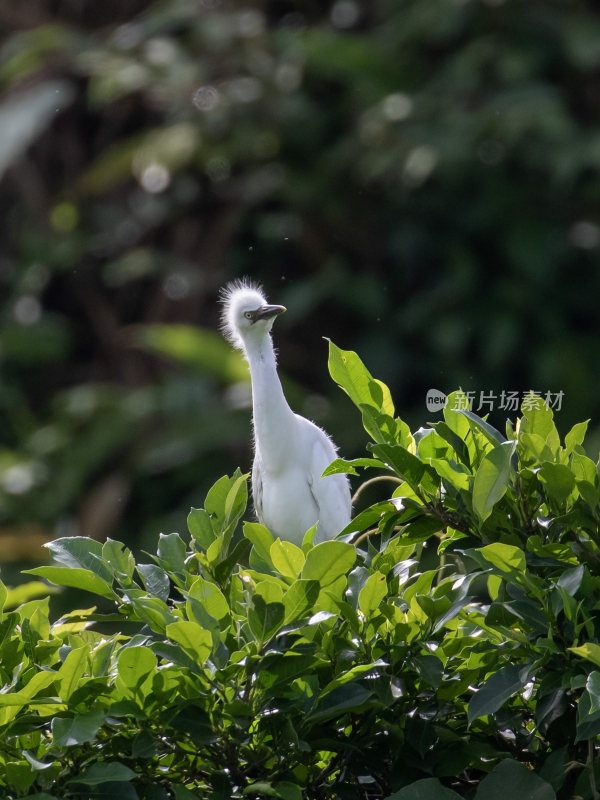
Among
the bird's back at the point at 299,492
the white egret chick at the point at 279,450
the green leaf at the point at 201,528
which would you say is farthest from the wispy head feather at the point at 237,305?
the green leaf at the point at 201,528

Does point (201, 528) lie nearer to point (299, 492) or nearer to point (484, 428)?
point (484, 428)

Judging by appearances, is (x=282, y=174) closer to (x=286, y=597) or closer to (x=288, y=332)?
(x=288, y=332)

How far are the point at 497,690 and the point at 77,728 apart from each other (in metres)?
0.42

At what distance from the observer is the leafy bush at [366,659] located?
3.41 ft

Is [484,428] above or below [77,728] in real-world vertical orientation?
above

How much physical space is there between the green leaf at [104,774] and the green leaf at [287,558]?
0.27 meters

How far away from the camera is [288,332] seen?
609 centimetres

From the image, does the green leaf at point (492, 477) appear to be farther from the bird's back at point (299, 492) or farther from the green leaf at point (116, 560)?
the bird's back at point (299, 492)

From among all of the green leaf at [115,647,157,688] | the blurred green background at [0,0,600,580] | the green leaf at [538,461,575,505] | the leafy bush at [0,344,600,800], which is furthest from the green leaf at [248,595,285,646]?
the blurred green background at [0,0,600,580]

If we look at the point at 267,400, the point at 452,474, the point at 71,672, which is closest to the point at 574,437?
the point at 452,474

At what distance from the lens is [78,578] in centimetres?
120

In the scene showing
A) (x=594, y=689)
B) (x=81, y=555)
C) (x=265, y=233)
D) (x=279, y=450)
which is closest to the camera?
(x=594, y=689)

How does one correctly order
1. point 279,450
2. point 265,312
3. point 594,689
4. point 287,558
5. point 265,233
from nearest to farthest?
point 594,689 → point 287,558 → point 265,312 → point 279,450 → point 265,233

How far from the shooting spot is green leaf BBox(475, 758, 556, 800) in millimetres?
1040
